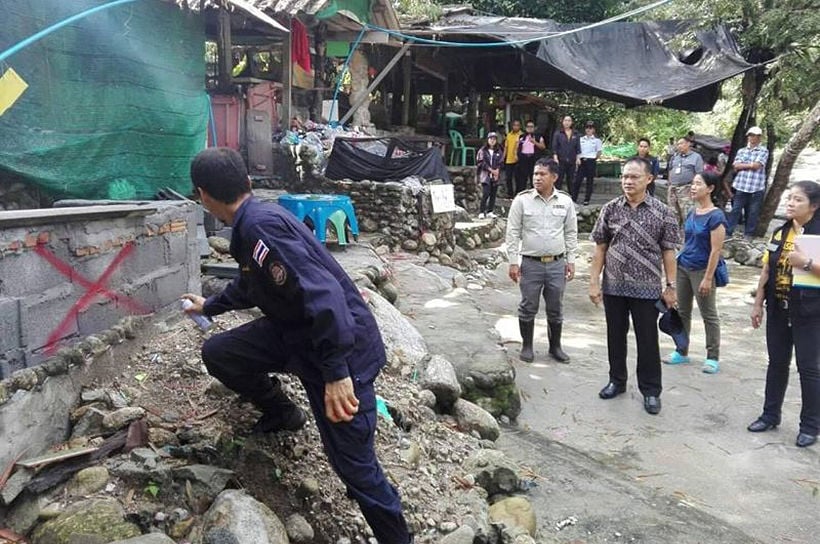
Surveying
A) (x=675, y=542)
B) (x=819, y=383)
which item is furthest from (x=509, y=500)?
(x=819, y=383)

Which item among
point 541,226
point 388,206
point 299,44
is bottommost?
point 541,226

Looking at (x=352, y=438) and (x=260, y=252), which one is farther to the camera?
(x=352, y=438)

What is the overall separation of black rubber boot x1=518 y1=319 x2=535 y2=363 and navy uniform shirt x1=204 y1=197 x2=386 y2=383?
3.40 meters

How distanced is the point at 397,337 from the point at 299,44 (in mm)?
6801

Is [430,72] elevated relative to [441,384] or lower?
elevated

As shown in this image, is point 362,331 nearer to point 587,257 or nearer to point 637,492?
point 637,492

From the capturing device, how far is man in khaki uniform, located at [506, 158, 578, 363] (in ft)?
17.9

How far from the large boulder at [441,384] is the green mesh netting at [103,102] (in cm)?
319

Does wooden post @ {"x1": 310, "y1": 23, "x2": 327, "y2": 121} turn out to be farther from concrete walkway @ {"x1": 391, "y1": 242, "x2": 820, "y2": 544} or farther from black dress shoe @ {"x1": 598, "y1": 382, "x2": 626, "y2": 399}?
black dress shoe @ {"x1": 598, "y1": 382, "x2": 626, "y2": 399}

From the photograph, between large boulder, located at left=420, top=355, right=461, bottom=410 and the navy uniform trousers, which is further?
large boulder, located at left=420, top=355, right=461, bottom=410

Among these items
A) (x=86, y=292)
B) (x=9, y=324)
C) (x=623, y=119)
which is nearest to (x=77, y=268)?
(x=86, y=292)

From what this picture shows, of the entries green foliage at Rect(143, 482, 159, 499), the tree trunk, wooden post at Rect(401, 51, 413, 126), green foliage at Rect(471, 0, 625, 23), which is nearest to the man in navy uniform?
green foliage at Rect(143, 482, 159, 499)

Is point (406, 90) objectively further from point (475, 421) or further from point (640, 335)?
point (475, 421)

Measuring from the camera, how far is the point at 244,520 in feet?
7.93
